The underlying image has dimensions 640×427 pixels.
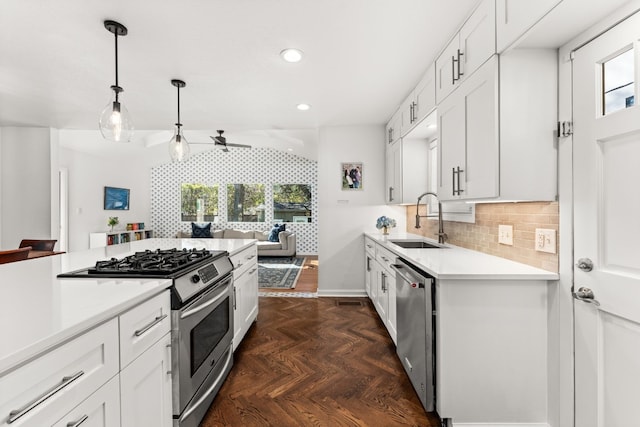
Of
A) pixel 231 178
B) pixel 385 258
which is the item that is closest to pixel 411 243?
pixel 385 258

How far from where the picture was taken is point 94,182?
6.96m

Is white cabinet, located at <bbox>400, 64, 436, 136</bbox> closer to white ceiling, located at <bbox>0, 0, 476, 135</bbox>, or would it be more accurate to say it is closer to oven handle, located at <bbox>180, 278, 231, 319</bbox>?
white ceiling, located at <bbox>0, 0, 476, 135</bbox>

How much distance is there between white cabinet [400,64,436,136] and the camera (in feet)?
8.11

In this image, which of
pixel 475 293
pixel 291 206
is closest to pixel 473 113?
pixel 475 293

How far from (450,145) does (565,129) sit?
0.70 meters

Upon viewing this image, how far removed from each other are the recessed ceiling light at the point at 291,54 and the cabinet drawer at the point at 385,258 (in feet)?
5.69

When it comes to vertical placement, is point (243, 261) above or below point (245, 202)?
below

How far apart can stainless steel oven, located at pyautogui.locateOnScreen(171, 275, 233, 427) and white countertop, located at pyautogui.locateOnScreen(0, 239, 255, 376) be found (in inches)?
11.4

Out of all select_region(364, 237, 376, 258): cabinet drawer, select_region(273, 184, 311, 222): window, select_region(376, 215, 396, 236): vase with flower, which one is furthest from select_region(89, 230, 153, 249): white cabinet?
select_region(376, 215, 396, 236): vase with flower

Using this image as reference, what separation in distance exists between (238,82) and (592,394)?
3.15 metres

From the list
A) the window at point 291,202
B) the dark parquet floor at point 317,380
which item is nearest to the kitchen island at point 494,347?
the dark parquet floor at point 317,380

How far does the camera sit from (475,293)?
1614 millimetres

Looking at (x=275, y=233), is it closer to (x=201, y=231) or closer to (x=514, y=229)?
(x=201, y=231)

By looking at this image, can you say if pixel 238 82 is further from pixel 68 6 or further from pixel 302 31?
pixel 68 6
